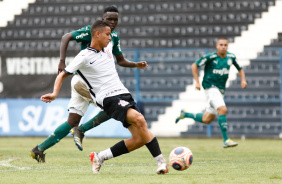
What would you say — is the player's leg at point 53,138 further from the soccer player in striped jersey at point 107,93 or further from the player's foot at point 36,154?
the soccer player in striped jersey at point 107,93

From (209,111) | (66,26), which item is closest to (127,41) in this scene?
(66,26)

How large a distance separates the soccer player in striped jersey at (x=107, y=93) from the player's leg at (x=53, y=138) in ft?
4.79

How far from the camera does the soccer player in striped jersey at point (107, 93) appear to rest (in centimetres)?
567

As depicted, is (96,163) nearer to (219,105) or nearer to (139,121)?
(139,121)

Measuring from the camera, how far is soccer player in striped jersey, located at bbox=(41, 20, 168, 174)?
567 centimetres

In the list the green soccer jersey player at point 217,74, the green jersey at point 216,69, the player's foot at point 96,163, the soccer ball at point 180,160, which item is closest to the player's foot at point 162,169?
the soccer ball at point 180,160

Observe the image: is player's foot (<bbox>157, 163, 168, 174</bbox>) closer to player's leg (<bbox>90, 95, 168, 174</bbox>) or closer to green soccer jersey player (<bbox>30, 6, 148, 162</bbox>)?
player's leg (<bbox>90, 95, 168, 174</bbox>)

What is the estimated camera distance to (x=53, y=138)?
726 cm

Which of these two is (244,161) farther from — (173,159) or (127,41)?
(127,41)

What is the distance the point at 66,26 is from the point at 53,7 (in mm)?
841

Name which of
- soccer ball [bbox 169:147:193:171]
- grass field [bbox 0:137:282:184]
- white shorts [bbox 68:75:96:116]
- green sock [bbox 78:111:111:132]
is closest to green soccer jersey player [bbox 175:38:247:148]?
grass field [bbox 0:137:282:184]

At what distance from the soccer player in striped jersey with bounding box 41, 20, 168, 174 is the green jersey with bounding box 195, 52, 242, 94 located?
4.98 meters

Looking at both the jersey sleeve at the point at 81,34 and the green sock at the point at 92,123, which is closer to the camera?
the jersey sleeve at the point at 81,34

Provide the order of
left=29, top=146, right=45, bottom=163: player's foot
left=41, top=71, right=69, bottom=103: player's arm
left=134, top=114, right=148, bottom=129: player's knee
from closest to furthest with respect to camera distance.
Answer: left=41, top=71, right=69, bottom=103: player's arm, left=134, top=114, right=148, bottom=129: player's knee, left=29, top=146, right=45, bottom=163: player's foot
